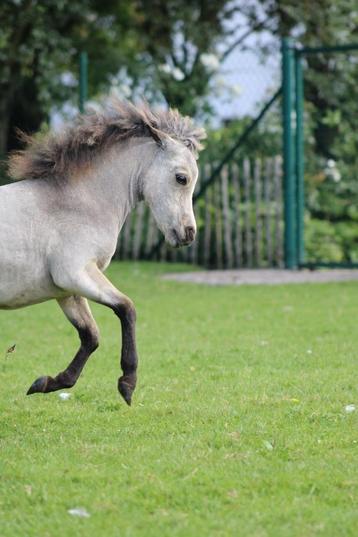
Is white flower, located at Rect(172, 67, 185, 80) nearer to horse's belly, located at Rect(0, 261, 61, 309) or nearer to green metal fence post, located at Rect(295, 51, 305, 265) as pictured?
green metal fence post, located at Rect(295, 51, 305, 265)

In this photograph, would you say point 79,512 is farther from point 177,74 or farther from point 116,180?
point 177,74

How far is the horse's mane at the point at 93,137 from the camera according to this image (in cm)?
662

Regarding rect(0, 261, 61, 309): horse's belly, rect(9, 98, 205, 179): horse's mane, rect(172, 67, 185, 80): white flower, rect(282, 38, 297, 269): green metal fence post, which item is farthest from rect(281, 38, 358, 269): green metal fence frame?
rect(0, 261, 61, 309): horse's belly

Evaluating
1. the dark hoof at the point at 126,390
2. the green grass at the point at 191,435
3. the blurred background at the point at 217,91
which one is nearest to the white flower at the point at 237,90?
the blurred background at the point at 217,91

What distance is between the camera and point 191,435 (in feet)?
19.8

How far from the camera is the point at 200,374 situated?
26.5ft

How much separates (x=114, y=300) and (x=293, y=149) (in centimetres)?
917

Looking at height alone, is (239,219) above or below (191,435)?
above

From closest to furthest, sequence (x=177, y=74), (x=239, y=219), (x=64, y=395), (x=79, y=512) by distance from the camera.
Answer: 1. (x=79, y=512)
2. (x=64, y=395)
3. (x=239, y=219)
4. (x=177, y=74)

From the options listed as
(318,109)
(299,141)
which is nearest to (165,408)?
(299,141)

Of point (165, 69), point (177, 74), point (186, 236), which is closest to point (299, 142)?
point (177, 74)

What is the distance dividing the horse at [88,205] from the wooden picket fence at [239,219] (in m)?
9.06

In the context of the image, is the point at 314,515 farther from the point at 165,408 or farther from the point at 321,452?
the point at 165,408

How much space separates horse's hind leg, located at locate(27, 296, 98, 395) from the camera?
258 inches
